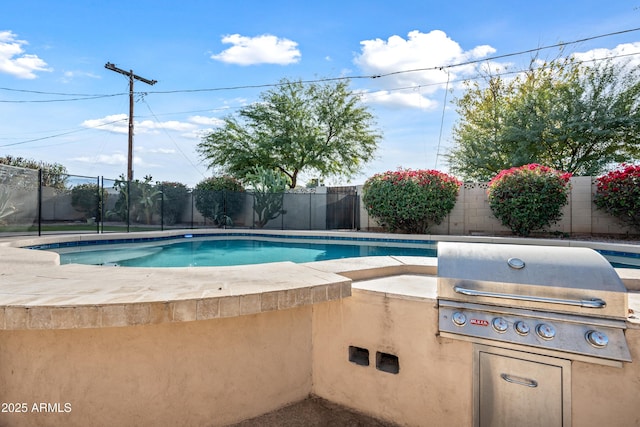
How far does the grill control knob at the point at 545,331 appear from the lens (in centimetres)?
180

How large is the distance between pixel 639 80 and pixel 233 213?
1460 centimetres

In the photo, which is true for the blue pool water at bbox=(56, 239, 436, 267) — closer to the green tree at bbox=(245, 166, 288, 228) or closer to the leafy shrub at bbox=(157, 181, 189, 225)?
the green tree at bbox=(245, 166, 288, 228)

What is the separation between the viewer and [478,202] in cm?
1062

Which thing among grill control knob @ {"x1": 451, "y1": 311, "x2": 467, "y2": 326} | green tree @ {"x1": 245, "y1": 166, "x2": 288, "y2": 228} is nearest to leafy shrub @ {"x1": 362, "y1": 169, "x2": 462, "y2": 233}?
green tree @ {"x1": 245, "y1": 166, "x2": 288, "y2": 228}

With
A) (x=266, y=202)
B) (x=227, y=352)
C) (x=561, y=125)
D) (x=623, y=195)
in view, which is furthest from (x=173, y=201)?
(x=561, y=125)

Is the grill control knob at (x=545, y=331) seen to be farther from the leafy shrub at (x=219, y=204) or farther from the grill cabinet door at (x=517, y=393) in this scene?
the leafy shrub at (x=219, y=204)

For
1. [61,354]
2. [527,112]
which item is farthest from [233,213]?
[61,354]

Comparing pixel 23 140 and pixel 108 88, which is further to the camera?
pixel 23 140

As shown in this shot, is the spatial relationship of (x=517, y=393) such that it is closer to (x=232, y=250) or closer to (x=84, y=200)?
(x=232, y=250)

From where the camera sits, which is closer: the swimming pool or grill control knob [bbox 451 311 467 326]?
grill control knob [bbox 451 311 467 326]

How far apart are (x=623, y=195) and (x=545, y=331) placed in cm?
885

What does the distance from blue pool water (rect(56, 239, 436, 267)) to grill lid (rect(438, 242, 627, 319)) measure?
16.0ft

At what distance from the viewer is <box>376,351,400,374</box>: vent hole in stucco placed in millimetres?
2279

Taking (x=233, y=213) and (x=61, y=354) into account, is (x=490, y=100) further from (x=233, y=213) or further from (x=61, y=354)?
(x=61, y=354)
